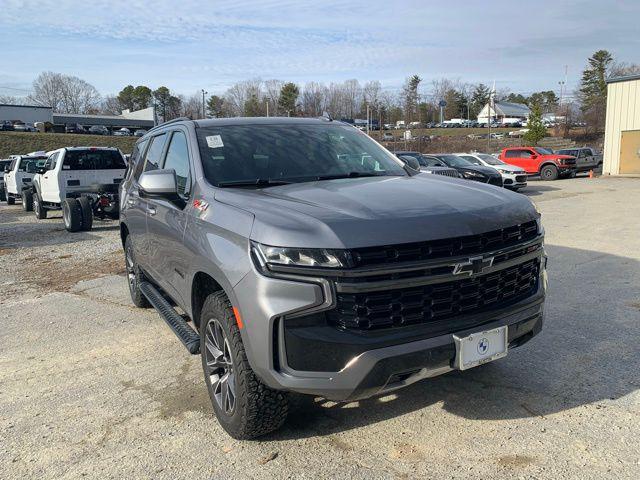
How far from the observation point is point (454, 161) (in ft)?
66.2

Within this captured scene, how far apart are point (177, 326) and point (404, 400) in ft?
5.86

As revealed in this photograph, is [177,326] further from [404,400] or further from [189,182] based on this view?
[404,400]

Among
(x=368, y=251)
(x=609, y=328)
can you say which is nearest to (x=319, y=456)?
(x=368, y=251)

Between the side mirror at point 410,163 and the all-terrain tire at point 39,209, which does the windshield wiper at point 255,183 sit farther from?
the all-terrain tire at point 39,209

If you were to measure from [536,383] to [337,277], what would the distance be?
2.05 metres

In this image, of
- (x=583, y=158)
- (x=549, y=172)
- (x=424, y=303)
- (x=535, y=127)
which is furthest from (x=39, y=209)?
(x=535, y=127)

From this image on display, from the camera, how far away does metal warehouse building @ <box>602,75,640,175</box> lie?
2877 cm

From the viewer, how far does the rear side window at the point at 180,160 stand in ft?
13.2

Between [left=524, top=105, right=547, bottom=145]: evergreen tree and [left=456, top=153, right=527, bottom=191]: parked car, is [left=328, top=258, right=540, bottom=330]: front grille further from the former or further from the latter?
[left=524, top=105, right=547, bottom=145]: evergreen tree

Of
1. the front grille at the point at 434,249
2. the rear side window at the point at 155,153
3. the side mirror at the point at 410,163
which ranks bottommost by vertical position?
the front grille at the point at 434,249

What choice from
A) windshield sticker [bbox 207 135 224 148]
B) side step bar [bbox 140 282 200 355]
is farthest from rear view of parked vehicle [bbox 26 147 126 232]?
windshield sticker [bbox 207 135 224 148]

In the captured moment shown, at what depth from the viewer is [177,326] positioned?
4.21 m

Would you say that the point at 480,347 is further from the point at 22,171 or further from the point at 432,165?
the point at 22,171

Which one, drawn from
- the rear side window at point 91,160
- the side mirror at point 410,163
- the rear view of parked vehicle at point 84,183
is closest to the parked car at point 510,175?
the rear side window at point 91,160
